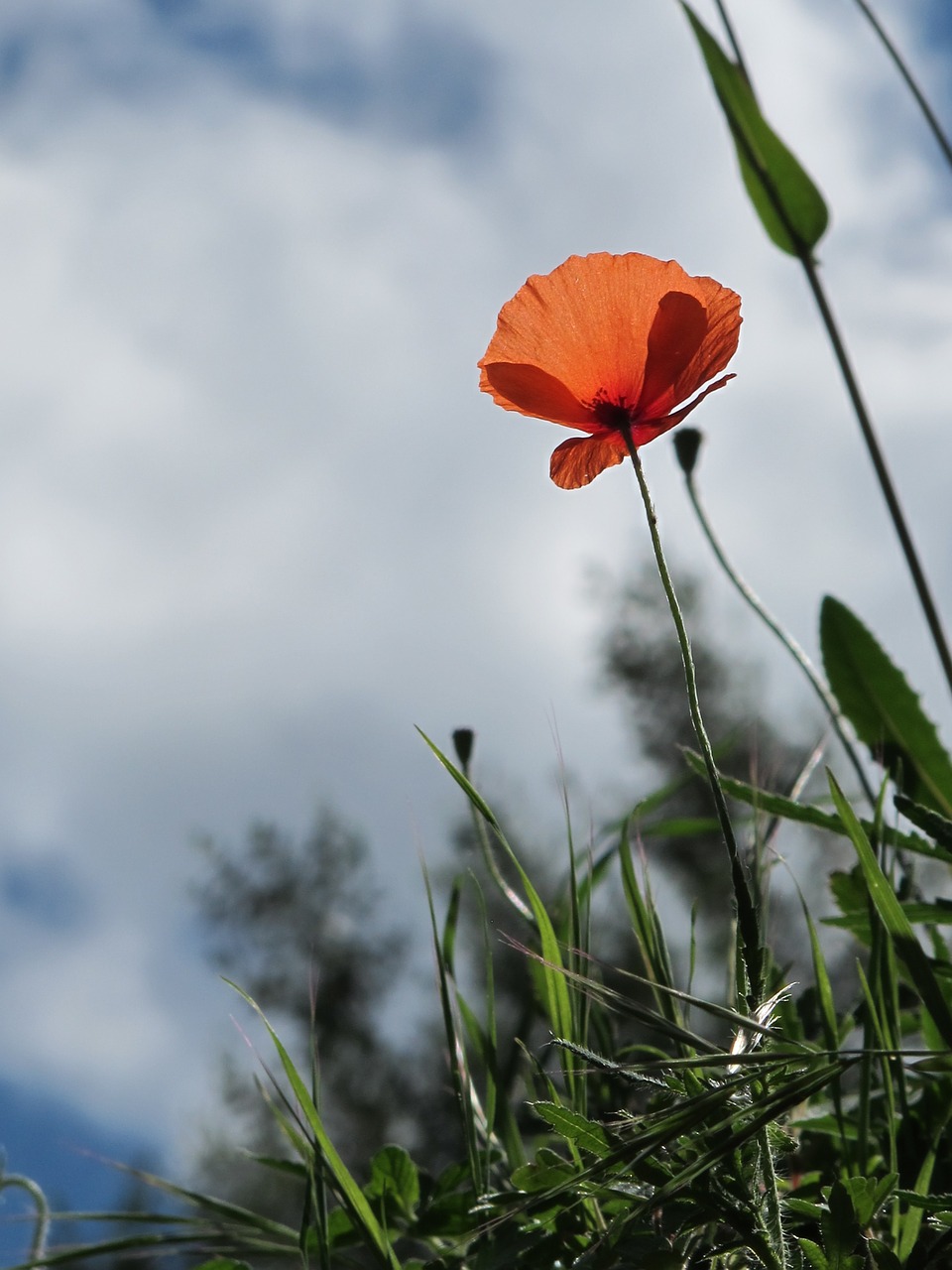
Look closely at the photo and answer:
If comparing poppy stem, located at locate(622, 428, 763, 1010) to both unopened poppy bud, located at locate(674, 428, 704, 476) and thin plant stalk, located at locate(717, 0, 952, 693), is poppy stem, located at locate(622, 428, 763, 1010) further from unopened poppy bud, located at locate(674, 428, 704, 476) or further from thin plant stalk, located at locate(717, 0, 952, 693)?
unopened poppy bud, located at locate(674, 428, 704, 476)

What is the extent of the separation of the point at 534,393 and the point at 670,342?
0.23 feet

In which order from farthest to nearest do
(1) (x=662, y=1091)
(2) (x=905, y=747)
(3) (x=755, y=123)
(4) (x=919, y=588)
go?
1. (2) (x=905, y=747)
2. (3) (x=755, y=123)
3. (4) (x=919, y=588)
4. (1) (x=662, y=1091)

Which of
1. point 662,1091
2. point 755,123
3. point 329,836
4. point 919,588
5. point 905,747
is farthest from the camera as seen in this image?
point 329,836

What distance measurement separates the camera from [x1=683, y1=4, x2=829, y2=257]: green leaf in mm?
630

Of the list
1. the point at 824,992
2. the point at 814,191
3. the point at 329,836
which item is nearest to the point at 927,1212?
the point at 824,992

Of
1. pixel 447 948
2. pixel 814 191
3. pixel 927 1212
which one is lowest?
pixel 927 1212

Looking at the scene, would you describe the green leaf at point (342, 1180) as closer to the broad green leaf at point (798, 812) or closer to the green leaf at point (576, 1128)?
the green leaf at point (576, 1128)

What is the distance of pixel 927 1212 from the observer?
1.66ft

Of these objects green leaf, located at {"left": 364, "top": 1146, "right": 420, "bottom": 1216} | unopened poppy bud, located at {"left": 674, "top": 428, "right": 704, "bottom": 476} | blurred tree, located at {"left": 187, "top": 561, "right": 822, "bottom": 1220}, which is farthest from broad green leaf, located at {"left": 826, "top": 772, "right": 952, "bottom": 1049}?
blurred tree, located at {"left": 187, "top": 561, "right": 822, "bottom": 1220}

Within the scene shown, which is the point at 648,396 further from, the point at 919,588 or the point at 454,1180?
the point at 454,1180

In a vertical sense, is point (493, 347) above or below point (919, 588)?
above

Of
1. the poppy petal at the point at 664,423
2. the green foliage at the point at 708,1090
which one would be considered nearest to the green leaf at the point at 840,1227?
the green foliage at the point at 708,1090

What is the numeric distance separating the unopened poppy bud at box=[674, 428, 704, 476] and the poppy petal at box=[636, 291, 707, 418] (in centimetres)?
36

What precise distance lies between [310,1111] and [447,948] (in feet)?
0.62
